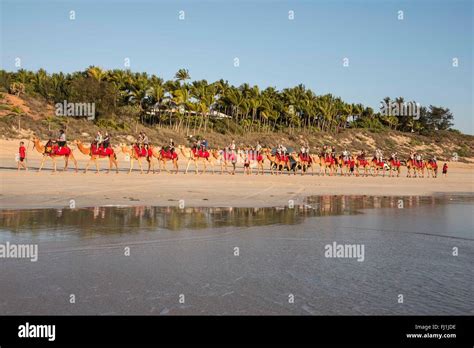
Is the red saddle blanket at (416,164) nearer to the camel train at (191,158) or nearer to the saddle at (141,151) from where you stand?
the camel train at (191,158)

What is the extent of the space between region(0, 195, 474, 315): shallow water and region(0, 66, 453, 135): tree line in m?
46.6

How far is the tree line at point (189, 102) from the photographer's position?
201 ft

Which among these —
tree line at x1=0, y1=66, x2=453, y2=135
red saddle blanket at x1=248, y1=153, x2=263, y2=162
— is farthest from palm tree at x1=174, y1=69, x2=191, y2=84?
red saddle blanket at x1=248, y1=153, x2=263, y2=162

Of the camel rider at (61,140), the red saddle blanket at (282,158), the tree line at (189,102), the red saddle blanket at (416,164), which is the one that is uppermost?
the tree line at (189,102)

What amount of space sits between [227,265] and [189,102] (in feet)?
207

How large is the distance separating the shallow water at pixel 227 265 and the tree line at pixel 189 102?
4658 cm

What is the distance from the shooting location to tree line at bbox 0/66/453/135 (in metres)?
61.2

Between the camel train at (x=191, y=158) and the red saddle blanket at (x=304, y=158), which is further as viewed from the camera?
the red saddle blanket at (x=304, y=158)

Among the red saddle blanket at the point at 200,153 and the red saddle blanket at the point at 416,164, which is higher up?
the red saddle blanket at the point at 200,153

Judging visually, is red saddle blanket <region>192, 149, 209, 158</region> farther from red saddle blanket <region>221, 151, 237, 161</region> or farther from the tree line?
the tree line

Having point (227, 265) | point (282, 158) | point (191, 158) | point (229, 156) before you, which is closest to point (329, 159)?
point (282, 158)

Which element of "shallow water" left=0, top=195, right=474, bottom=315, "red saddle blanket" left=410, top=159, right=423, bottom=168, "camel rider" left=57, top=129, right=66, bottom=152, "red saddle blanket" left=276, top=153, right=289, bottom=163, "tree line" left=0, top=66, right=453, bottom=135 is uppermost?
"tree line" left=0, top=66, right=453, bottom=135

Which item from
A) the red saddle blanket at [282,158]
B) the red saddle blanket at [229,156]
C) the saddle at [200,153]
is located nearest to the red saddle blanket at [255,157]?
the red saddle blanket at [229,156]

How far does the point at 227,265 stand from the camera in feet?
24.2
